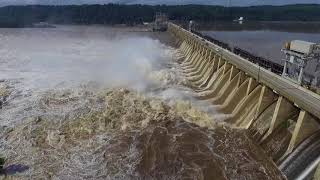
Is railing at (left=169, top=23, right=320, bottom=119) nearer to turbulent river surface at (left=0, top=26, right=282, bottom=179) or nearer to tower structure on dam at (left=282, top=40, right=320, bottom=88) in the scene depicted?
tower structure on dam at (left=282, top=40, right=320, bottom=88)

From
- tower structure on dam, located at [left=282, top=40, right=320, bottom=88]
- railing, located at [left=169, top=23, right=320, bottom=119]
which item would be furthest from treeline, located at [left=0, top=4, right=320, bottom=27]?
tower structure on dam, located at [left=282, top=40, right=320, bottom=88]

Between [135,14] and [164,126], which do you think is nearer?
[164,126]

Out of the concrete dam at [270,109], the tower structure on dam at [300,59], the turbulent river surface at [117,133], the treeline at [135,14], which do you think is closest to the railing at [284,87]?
the concrete dam at [270,109]

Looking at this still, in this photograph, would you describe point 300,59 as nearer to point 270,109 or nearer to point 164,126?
point 270,109

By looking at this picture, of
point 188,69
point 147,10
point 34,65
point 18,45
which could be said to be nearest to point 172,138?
point 188,69

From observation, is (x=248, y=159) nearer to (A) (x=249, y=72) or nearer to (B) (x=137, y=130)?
(B) (x=137, y=130)

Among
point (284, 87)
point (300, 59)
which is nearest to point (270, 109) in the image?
point (284, 87)
